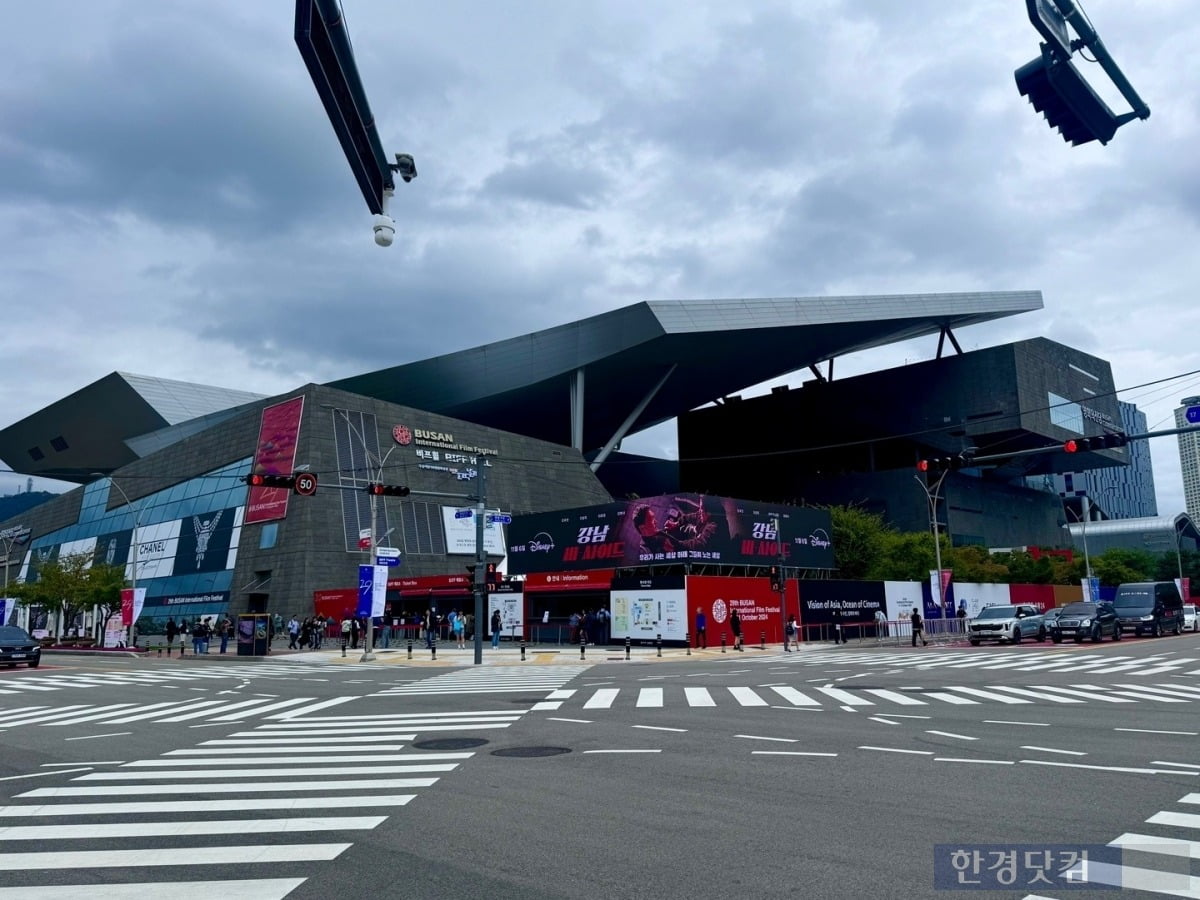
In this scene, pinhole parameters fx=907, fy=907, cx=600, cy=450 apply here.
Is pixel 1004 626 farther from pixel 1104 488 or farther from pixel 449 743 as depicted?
pixel 1104 488

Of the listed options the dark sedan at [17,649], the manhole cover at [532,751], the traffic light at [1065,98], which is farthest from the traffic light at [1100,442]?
the dark sedan at [17,649]

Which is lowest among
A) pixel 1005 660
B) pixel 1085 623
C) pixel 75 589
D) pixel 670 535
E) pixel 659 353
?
pixel 1005 660

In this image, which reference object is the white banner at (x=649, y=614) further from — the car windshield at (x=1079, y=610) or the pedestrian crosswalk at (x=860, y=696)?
the pedestrian crosswalk at (x=860, y=696)

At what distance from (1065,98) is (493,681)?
19.1m

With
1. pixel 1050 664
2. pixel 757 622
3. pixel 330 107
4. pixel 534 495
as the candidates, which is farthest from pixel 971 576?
pixel 330 107

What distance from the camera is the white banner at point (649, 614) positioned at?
4078 centimetres

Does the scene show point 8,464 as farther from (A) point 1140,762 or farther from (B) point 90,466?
(A) point 1140,762

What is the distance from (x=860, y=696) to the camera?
1789 centimetres

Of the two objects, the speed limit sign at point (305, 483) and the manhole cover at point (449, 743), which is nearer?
the manhole cover at point (449, 743)

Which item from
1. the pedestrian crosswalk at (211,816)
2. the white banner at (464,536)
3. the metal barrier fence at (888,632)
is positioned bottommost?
the pedestrian crosswalk at (211,816)

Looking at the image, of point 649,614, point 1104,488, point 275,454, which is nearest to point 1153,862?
point 649,614

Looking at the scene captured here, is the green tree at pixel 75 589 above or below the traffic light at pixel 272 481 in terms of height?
below

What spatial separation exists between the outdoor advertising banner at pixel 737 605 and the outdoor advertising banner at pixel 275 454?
32942 mm

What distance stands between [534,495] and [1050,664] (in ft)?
172
